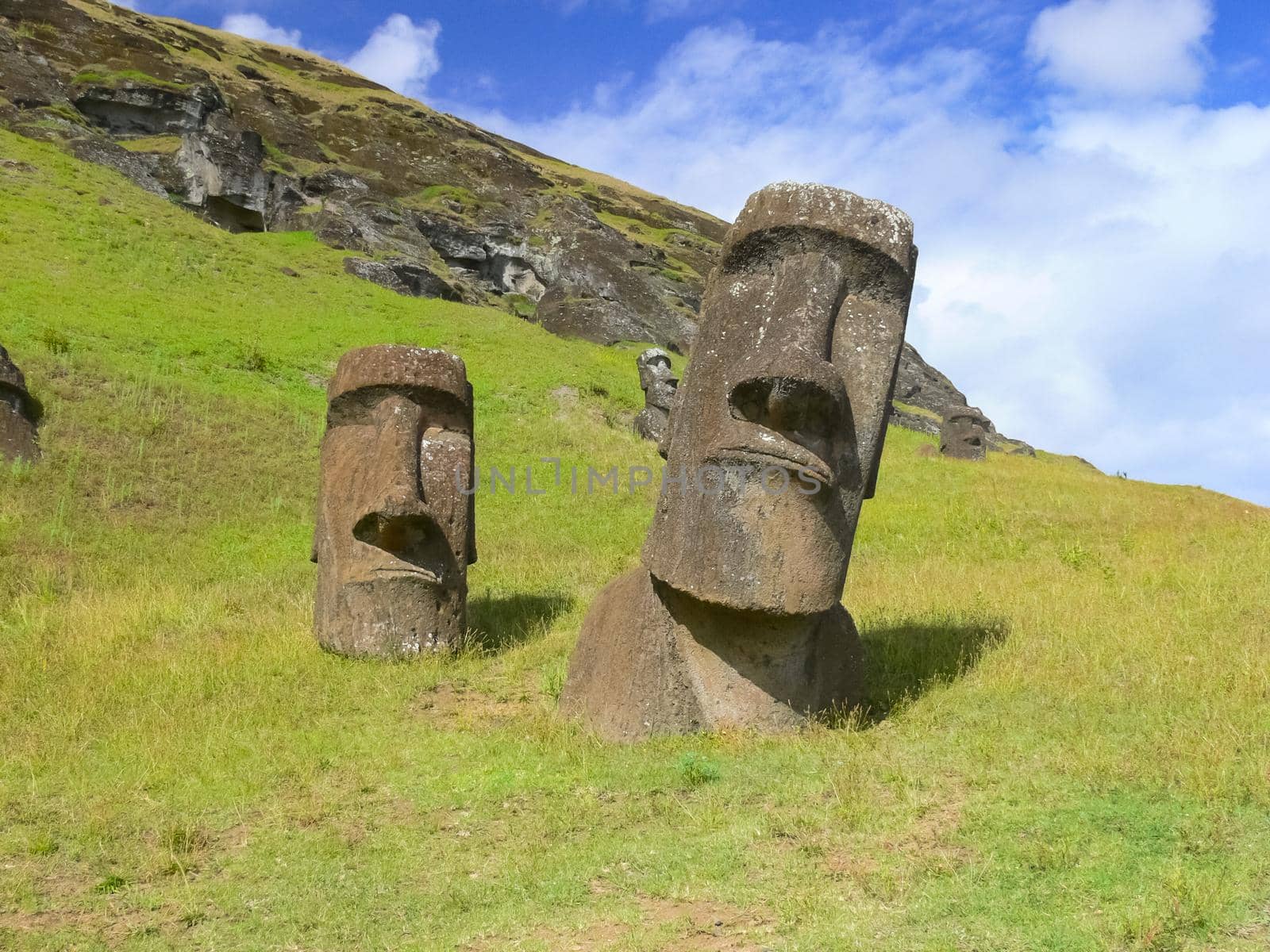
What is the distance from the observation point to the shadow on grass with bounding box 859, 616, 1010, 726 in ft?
20.4

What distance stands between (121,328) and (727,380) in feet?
55.6

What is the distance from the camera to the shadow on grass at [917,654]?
6.22 metres

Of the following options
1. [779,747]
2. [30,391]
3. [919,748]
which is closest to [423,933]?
[779,747]

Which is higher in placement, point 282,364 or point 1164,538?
point 282,364

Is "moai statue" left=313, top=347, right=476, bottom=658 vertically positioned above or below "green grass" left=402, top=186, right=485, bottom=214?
below

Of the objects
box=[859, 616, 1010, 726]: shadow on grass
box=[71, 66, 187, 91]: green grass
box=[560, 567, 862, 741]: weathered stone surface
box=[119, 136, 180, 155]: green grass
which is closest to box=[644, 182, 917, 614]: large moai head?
box=[560, 567, 862, 741]: weathered stone surface

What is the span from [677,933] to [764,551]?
2196mm

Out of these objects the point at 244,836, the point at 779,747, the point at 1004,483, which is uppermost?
the point at 1004,483

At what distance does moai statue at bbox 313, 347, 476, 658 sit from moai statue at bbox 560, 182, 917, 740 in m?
2.30

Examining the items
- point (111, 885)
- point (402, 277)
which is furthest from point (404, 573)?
point (402, 277)

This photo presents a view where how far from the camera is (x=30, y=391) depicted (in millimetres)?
14844

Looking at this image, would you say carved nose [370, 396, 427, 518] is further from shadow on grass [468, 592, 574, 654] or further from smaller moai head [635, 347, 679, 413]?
smaller moai head [635, 347, 679, 413]

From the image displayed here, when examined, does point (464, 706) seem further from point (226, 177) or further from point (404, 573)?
point (226, 177)

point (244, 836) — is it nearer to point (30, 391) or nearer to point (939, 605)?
point (939, 605)
